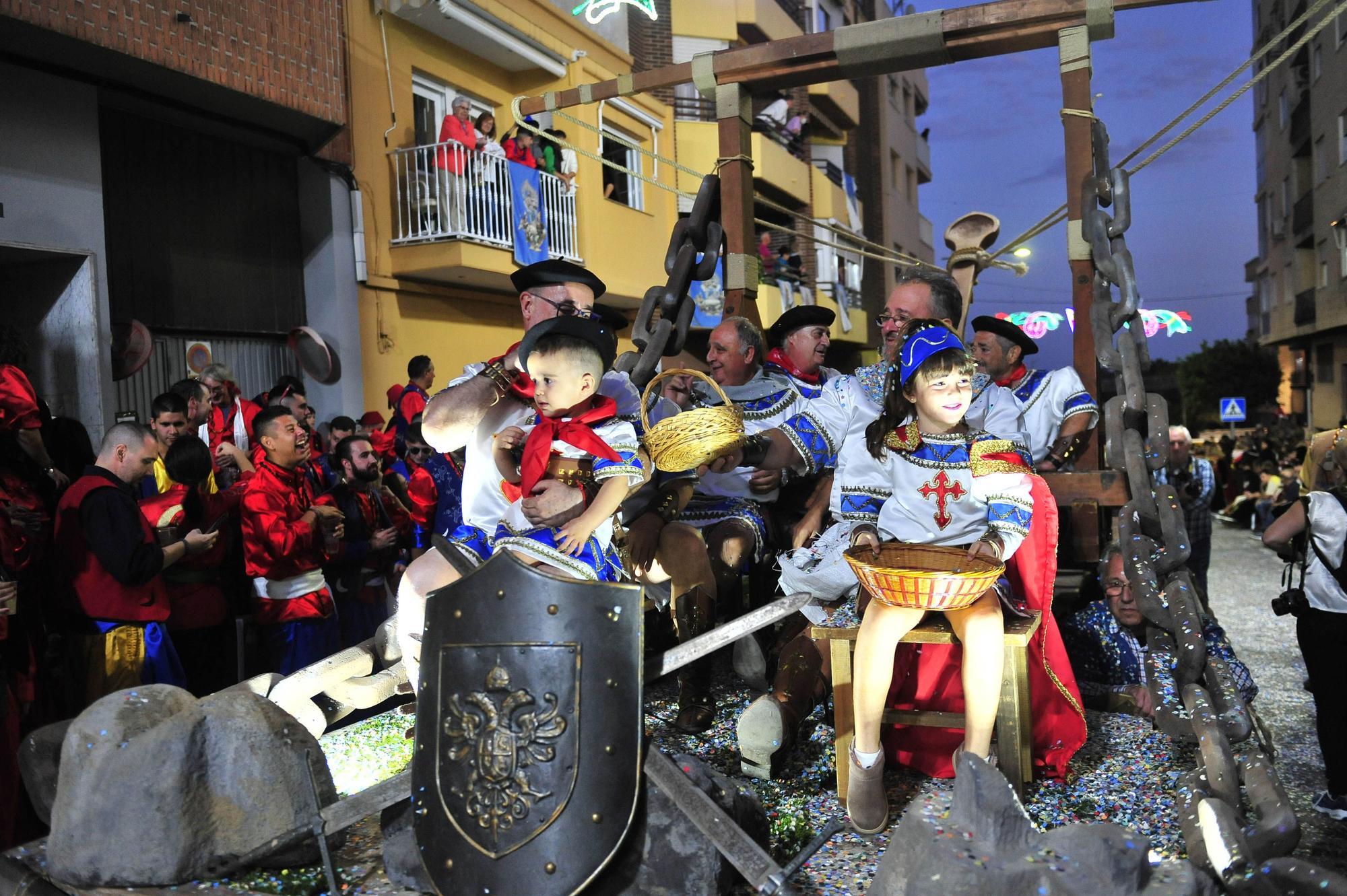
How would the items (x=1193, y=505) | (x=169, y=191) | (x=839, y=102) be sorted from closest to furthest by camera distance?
(x=1193, y=505) < (x=169, y=191) < (x=839, y=102)

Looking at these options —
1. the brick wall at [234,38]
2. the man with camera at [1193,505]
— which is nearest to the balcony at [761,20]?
the brick wall at [234,38]

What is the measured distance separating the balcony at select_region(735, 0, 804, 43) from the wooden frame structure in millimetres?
13542

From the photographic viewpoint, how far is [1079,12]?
171 inches

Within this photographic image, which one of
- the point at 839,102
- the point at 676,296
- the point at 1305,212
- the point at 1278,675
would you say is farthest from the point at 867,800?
the point at 1305,212

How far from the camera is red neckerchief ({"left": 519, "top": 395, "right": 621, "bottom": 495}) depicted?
9.86ft

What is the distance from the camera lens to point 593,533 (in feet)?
9.86

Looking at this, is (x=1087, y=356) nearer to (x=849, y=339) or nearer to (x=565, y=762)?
(x=565, y=762)

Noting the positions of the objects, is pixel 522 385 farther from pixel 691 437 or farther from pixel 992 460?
pixel 992 460

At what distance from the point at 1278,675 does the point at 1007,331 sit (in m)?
3.77

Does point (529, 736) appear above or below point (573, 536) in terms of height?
below

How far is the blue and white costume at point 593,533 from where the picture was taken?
2.90m

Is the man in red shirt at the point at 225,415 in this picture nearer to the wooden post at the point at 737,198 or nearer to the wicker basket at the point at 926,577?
the wooden post at the point at 737,198

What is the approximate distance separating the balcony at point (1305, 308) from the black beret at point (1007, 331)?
75.7ft

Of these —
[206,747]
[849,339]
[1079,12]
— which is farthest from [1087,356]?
[849,339]
